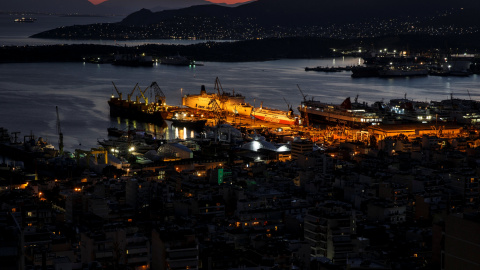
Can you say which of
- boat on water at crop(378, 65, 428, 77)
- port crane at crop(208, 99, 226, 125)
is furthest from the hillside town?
boat on water at crop(378, 65, 428, 77)

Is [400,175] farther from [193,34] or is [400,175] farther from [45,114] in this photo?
[193,34]

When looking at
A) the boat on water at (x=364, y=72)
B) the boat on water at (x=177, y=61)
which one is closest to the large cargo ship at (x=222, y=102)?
the boat on water at (x=364, y=72)

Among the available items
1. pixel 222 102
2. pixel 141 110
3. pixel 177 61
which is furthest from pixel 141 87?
pixel 177 61

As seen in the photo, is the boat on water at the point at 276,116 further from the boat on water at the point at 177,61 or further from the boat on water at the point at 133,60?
the boat on water at the point at 177,61

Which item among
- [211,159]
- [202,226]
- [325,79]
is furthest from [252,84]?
[202,226]

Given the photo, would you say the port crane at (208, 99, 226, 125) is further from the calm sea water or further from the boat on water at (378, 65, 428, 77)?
the boat on water at (378, 65, 428, 77)

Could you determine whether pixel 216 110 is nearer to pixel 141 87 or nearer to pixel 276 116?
pixel 276 116
